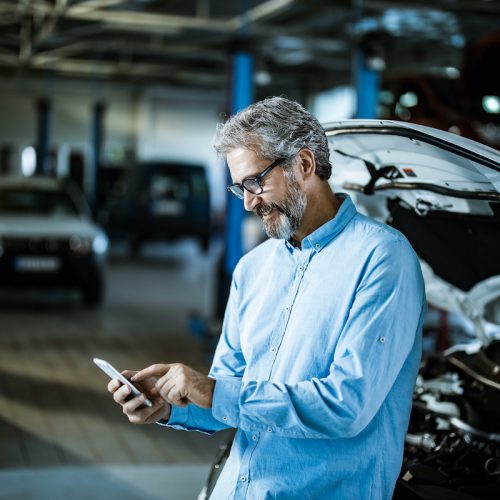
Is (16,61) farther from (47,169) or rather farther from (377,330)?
(377,330)

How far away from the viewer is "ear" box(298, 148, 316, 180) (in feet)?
6.49

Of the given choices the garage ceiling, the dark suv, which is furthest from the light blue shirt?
the dark suv

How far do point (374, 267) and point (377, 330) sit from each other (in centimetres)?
14

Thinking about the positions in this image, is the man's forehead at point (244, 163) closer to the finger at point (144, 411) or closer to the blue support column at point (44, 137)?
the finger at point (144, 411)

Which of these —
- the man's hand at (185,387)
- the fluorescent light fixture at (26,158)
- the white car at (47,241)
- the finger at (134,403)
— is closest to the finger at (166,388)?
the man's hand at (185,387)

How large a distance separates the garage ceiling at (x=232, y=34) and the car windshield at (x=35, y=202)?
2.43 m

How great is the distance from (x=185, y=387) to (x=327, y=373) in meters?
0.32

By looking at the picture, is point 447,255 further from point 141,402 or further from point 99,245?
point 99,245

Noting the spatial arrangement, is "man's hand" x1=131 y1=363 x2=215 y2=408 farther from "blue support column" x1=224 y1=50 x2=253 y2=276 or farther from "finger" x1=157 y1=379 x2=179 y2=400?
"blue support column" x1=224 y1=50 x2=253 y2=276

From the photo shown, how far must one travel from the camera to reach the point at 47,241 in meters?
9.96

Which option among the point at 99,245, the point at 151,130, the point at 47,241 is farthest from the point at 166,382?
the point at 151,130

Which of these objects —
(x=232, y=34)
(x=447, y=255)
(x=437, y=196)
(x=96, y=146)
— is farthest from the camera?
(x=96, y=146)

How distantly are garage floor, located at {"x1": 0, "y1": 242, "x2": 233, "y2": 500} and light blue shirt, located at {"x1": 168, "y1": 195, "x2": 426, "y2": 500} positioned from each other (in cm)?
242

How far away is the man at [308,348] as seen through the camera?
181 cm
